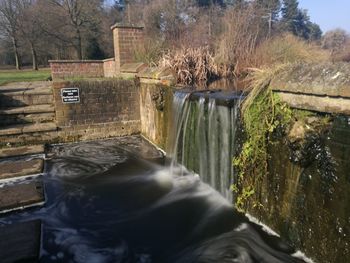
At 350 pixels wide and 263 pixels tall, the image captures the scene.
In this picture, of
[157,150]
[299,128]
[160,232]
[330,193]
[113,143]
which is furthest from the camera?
[113,143]

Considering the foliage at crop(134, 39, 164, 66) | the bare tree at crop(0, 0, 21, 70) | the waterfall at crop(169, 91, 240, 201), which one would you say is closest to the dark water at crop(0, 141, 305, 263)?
the waterfall at crop(169, 91, 240, 201)

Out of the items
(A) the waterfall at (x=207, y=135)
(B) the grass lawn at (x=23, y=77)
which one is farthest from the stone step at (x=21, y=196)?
(B) the grass lawn at (x=23, y=77)

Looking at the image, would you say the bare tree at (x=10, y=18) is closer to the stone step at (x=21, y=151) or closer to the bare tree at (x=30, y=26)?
the bare tree at (x=30, y=26)

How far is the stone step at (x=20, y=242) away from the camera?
11.9 ft

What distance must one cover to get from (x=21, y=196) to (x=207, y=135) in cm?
319

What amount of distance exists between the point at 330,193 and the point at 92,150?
6341mm

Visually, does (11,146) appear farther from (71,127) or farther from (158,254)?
(158,254)

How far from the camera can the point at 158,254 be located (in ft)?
12.5

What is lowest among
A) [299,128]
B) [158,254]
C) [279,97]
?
[158,254]

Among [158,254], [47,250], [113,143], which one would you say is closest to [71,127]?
[113,143]

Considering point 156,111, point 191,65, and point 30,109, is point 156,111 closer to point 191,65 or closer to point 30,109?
point 191,65

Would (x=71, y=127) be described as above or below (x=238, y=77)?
below

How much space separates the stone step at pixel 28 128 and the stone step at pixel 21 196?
310 cm

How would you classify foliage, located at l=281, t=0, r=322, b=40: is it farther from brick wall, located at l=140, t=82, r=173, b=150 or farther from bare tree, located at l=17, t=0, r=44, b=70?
brick wall, located at l=140, t=82, r=173, b=150
